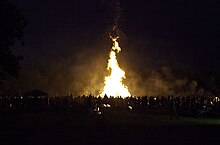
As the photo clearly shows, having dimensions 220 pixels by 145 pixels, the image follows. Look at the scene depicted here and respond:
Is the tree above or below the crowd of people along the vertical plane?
above

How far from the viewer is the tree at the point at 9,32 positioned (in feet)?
71.9

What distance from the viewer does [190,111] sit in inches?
1665

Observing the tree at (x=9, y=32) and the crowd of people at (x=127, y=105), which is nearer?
the tree at (x=9, y=32)

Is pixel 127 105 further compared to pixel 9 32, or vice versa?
pixel 127 105

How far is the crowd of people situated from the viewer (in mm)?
42406

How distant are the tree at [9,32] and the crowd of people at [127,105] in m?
18.8

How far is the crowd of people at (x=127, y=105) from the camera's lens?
42.4m

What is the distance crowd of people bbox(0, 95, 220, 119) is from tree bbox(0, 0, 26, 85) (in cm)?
1879

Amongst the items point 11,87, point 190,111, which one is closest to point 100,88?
point 11,87

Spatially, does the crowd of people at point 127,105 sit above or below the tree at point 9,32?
below

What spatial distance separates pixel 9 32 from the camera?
874 inches

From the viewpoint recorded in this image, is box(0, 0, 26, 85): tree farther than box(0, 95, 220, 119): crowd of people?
No

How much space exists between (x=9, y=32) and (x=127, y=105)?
31419 mm

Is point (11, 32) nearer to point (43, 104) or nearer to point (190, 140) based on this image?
point (190, 140)
